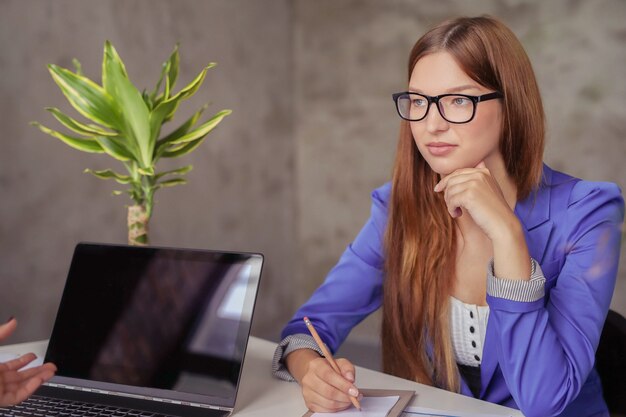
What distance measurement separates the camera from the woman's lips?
57.0 inches

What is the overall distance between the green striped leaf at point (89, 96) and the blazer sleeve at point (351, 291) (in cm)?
71

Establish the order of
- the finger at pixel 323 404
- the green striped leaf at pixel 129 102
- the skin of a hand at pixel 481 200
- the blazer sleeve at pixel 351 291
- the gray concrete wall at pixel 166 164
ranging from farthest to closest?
the gray concrete wall at pixel 166 164
the green striped leaf at pixel 129 102
the blazer sleeve at pixel 351 291
the skin of a hand at pixel 481 200
the finger at pixel 323 404

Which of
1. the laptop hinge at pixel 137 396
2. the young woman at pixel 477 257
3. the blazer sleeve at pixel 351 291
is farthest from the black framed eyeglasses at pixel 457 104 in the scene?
the laptop hinge at pixel 137 396

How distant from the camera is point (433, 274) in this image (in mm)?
1589

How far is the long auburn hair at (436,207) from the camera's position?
4.80 feet

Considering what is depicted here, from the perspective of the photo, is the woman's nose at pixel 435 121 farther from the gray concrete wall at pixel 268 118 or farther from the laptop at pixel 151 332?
the gray concrete wall at pixel 268 118

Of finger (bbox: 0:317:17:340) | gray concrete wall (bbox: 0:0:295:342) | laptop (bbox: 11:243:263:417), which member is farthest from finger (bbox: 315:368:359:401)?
gray concrete wall (bbox: 0:0:295:342)

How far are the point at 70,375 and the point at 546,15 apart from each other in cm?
336

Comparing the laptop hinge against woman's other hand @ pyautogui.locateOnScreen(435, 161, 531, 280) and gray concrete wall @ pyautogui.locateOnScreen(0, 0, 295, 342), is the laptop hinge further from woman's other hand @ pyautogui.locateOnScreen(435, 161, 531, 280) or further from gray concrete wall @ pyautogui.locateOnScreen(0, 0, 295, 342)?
gray concrete wall @ pyautogui.locateOnScreen(0, 0, 295, 342)

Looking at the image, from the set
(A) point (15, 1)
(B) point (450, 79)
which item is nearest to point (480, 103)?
(B) point (450, 79)

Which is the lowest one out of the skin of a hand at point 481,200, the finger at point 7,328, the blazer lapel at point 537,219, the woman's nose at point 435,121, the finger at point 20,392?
the finger at point 20,392

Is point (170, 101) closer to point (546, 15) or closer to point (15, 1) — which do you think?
point (15, 1)

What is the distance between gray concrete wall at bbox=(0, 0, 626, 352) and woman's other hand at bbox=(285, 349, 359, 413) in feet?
7.70

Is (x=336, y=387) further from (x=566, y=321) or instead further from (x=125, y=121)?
(x=125, y=121)
